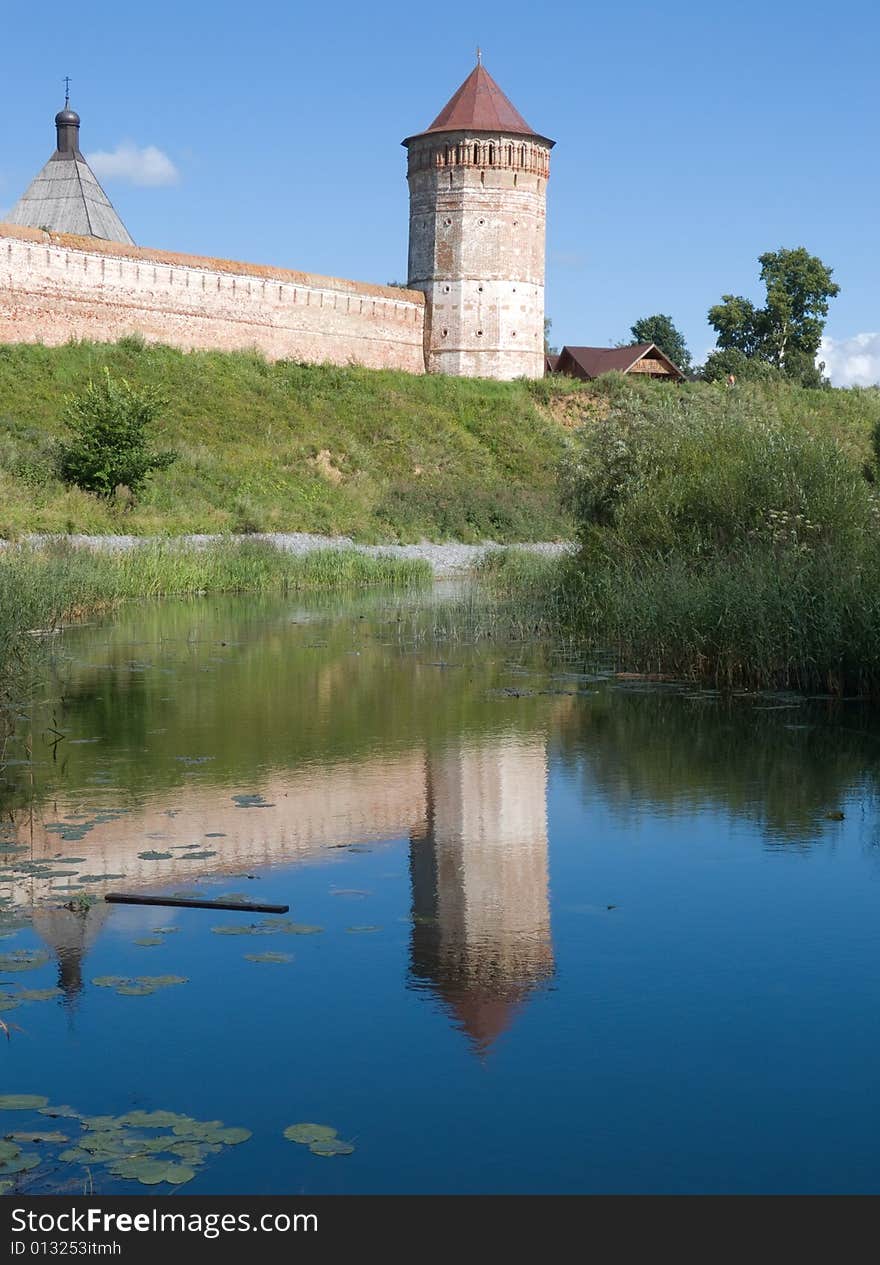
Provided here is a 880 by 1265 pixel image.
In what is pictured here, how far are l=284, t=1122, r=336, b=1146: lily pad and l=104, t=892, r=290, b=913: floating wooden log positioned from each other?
163 centimetres

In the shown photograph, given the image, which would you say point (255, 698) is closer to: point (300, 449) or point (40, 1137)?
point (40, 1137)

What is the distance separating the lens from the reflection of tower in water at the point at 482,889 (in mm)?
4562

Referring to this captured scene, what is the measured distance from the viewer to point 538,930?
517 centimetres

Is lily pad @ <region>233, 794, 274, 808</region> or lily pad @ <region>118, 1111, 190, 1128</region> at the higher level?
lily pad @ <region>233, 794, 274, 808</region>

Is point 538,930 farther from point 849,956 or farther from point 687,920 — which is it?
point 849,956

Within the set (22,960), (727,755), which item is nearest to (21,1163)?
(22,960)

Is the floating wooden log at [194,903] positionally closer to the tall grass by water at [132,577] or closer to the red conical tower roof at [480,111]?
the tall grass by water at [132,577]

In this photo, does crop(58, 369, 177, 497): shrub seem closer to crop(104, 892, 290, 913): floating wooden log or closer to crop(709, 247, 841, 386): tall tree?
crop(104, 892, 290, 913): floating wooden log

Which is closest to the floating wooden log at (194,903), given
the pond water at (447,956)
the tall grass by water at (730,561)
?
the pond water at (447,956)

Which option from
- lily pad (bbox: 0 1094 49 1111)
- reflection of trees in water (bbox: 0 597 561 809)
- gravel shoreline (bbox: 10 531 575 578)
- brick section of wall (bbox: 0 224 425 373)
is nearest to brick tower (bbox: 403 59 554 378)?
brick section of wall (bbox: 0 224 425 373)

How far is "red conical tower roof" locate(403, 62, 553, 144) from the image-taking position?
120 feet

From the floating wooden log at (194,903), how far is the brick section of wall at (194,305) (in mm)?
25437

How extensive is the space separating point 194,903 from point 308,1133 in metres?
1.71

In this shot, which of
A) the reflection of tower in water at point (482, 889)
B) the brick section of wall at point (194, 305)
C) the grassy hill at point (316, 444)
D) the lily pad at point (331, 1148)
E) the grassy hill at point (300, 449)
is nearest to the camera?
the lily pad at point (331, 1148)
